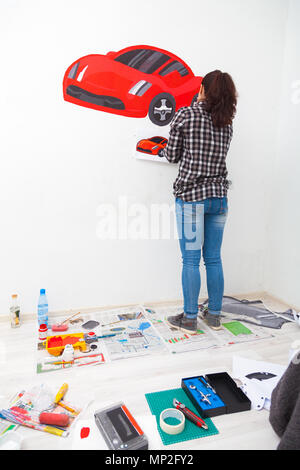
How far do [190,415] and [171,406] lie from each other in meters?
0.09

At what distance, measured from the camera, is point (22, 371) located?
137 centimetres

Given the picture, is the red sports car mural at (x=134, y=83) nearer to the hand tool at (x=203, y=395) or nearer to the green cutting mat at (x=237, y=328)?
the green cutting mat at (x=237, y=328)

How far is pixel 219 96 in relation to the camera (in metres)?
1.50

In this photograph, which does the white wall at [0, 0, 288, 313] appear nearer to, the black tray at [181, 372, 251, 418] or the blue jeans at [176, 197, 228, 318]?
the blue jeans at [176, 197, 228, 318]

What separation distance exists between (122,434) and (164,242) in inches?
49.7

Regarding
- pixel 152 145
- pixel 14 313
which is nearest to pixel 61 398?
pixel 14 313

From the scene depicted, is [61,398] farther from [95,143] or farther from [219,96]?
[219,96]

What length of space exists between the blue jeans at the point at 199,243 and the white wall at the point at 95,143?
0.38 metres

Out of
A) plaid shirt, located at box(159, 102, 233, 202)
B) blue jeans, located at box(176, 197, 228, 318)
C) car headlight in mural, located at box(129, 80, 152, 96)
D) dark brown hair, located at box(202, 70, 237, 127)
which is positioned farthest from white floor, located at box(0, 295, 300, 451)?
car headlight in mural, located at box(129, 80, 152, 96)

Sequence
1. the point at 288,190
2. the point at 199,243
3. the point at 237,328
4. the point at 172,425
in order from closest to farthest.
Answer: the point at 172,425, the point at 199,243, the point at 237,328, the point at 288,190

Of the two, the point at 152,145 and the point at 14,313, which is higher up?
the point at 152,145
